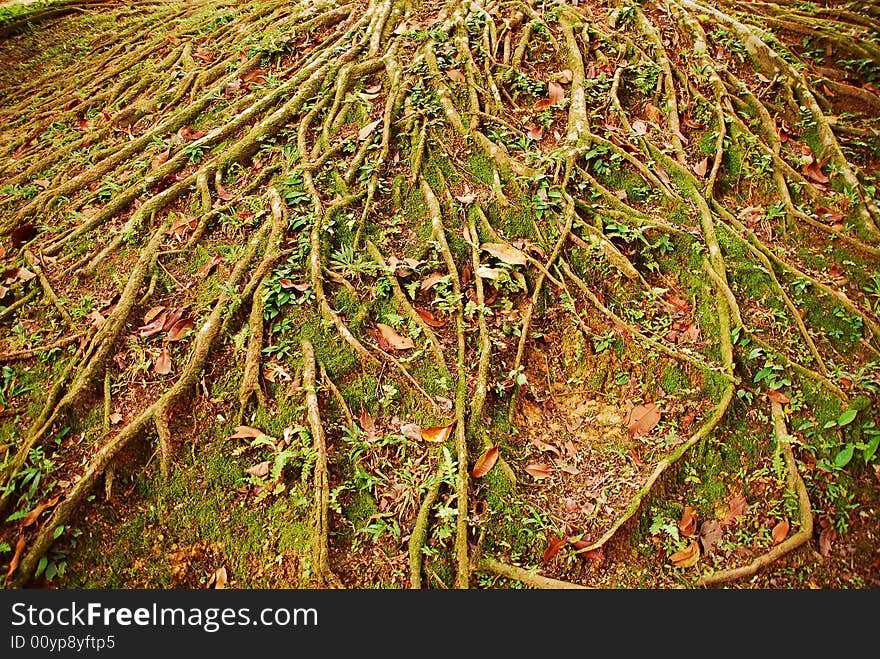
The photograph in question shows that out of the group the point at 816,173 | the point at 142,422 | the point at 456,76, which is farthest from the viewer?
the point at 456,76

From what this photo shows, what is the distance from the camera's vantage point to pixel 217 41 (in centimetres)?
539

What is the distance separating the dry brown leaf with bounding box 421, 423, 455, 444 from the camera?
3.12 metres

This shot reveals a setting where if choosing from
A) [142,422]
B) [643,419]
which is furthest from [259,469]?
[643,419]

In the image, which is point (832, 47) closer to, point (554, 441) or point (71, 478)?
point (554, 441)

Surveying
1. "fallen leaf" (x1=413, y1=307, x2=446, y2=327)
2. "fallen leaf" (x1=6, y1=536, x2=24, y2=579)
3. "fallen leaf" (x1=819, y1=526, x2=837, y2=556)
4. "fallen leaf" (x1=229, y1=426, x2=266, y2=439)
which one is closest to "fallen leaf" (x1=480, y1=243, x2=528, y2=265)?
"fallen leaf" (x1=413, y1=307, x2=446, y2=327)

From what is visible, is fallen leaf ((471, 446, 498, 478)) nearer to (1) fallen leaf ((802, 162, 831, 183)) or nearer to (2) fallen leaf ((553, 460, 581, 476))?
(2) fallen leaf ((553, 460, 581, 476))

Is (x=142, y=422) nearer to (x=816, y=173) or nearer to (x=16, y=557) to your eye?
(x=16, y=557)

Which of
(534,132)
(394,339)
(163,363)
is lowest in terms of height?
(394,339)

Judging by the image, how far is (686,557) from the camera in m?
2.92

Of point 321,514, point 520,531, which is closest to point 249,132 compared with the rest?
point 321,514

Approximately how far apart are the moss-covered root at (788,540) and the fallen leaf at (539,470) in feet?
2.92

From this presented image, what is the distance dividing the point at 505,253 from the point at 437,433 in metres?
1.22

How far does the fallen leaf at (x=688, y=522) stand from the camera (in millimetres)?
2982

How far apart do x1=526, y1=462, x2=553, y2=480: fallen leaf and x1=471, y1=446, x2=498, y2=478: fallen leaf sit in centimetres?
22
